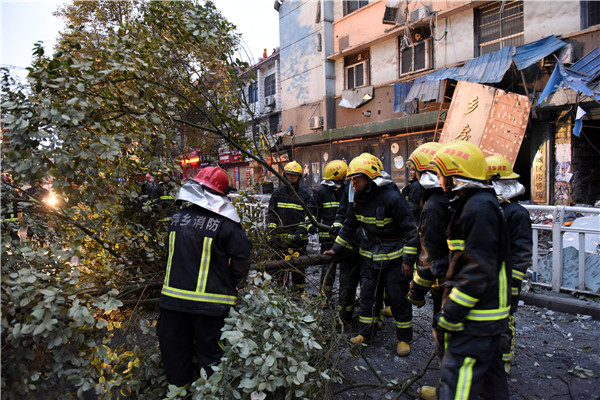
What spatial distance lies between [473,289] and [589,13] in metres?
9.73

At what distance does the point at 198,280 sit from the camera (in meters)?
2.54

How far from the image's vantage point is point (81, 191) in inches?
99.0

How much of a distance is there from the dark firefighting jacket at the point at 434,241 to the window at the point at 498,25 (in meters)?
9.30

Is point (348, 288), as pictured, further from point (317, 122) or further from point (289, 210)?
point (317, 122)

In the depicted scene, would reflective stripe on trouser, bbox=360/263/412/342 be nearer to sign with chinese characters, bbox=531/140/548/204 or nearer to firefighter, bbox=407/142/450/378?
firefighter, bbox=407/142/450/378

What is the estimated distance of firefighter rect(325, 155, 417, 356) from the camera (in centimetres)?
372

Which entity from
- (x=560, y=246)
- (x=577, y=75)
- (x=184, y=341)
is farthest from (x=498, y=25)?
(x=184, y=341)

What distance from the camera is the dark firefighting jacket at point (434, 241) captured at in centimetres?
272

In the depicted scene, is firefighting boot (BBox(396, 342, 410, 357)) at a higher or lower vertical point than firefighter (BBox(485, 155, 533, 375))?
lower

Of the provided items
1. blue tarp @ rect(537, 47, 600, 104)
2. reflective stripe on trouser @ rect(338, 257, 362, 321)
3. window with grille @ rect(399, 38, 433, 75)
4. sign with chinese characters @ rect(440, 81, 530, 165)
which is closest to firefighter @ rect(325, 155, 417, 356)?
reflective stripe on trouser @ rect(338, 257, 362, 321)

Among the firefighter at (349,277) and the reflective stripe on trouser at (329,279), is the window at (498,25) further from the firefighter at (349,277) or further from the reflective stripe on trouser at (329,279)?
the reflective stripe on trouser at (329,279)

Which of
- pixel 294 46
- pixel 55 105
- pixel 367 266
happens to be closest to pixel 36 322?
pixel 55 105

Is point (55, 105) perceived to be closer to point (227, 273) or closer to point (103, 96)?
point (103, 96)

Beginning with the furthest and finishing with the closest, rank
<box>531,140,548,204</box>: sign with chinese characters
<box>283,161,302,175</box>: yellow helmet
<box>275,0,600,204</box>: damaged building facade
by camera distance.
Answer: <box>531,140,548,204</box>: sign with chinese characters, <box>275,0,600,204</box>: damaged building facade, <box>283,161,302,175</box>: yellow helmet
